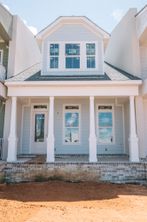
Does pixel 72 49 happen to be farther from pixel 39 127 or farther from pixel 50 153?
pixel 50 153

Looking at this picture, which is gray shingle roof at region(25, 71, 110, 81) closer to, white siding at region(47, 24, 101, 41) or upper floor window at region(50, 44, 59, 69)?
upper floor window at region(50, 44, 59, 69)

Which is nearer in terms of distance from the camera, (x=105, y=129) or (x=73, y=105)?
(x=105, y=129)

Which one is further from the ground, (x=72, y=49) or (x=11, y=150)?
(x=72, y=49)

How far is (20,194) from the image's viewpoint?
300 inches

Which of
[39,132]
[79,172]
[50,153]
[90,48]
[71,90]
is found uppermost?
[90,48]

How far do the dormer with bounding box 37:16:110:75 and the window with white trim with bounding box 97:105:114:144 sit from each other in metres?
2.22

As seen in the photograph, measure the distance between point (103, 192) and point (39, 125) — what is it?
6115 millimetres

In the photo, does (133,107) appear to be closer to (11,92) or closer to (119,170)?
(119,170)

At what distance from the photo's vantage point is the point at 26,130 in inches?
508

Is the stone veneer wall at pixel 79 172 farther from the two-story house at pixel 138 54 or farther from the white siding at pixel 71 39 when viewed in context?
the white siding at pixel 71 39

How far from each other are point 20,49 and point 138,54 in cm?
661

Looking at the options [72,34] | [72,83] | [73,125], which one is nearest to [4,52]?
[72,34]

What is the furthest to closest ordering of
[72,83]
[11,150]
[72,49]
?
[72,49] < [72,83] < [11,150]

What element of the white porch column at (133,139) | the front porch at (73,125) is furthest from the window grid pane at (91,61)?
the white porch column at (133,139)
